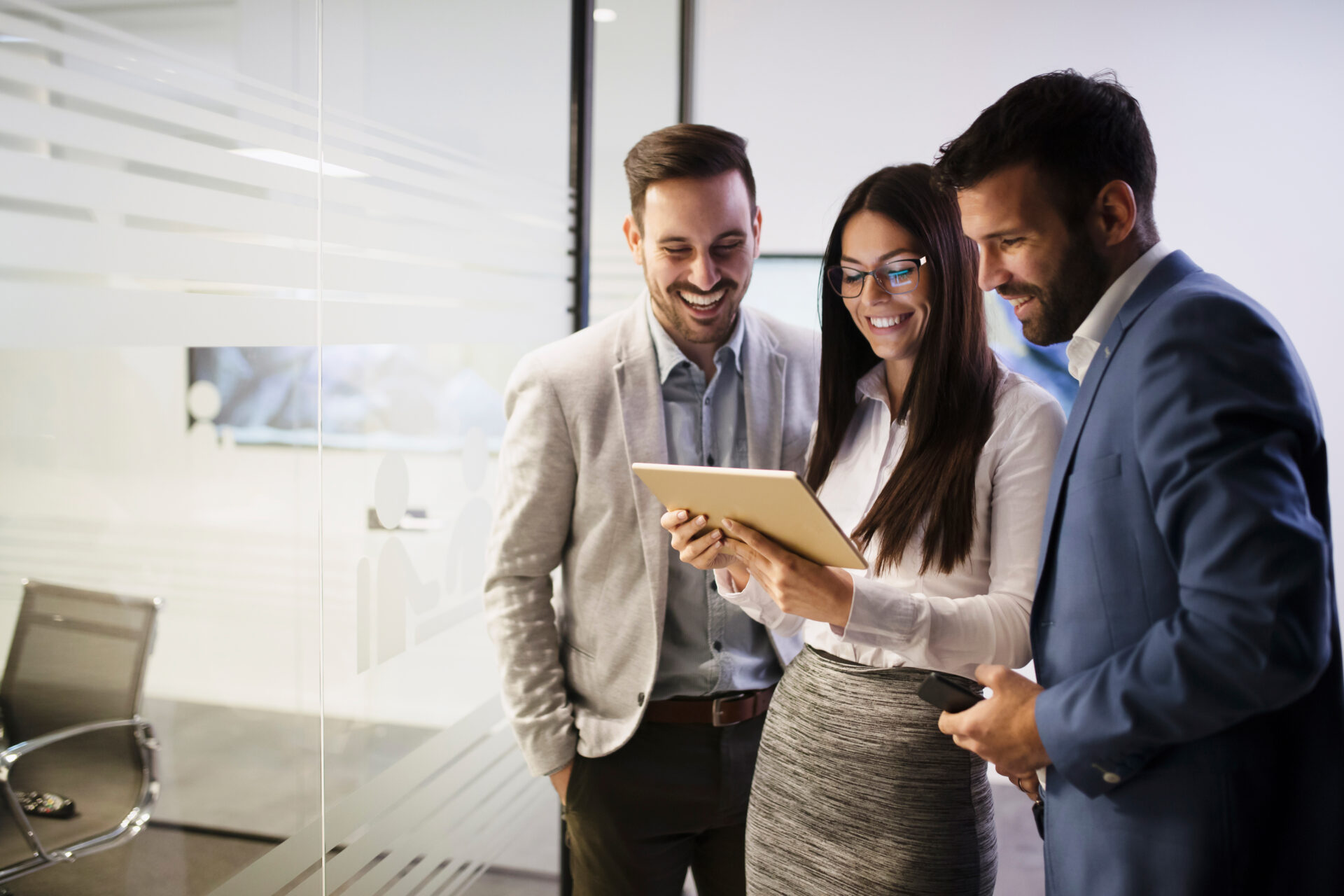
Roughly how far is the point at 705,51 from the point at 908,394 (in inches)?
112

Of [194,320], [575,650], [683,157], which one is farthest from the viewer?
[575,650]

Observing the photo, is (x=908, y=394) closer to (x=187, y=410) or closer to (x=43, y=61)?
(x=187, y=410)

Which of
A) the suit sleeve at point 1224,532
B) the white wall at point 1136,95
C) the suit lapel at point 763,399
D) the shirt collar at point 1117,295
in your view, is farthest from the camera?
the white wall at point 1136,95

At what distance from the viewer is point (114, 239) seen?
114 centimetres

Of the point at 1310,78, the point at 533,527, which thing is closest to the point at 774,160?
the point at 1310,78

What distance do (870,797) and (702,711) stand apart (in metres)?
0.49

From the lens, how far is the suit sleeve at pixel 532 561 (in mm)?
1834

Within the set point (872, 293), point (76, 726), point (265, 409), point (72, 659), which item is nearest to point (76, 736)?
point (76, 726)

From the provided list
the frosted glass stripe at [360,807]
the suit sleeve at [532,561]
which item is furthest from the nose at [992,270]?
the frosted glass stripe at [360,807]

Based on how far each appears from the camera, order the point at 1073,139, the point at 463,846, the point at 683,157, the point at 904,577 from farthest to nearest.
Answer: the point at 463,846
the point at 683,157
the point at 904,577
the point at 1073,139

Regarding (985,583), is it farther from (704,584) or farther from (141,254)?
(141,254)

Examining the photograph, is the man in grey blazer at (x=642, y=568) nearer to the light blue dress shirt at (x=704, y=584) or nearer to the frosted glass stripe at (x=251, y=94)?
the light blue dress shirt at (x=704, y=584)

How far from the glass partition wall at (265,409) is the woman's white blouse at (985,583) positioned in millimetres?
890

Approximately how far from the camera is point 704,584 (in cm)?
188
